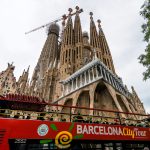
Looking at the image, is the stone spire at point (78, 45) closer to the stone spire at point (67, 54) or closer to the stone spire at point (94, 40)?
the stone spire at point (67, 54)

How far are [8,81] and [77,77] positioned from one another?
1500 cm

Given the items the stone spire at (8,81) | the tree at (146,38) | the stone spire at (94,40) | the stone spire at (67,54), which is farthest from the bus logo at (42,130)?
the stone spire at (94,40)

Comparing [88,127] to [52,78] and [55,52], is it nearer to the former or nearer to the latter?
[52,78]

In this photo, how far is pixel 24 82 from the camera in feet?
172

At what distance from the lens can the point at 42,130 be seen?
23.7 feet

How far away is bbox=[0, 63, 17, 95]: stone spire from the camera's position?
3572 cm

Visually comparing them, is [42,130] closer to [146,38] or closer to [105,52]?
[146,38]

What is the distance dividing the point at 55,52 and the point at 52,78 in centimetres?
2198

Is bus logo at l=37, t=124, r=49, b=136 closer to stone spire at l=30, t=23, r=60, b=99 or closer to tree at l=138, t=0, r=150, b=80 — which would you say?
tree at l=138, t=0, r=150, b=80

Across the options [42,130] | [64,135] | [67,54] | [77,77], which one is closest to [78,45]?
[67,54]

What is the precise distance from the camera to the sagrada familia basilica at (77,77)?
32.2 metres

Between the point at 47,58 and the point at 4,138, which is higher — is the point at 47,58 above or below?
above

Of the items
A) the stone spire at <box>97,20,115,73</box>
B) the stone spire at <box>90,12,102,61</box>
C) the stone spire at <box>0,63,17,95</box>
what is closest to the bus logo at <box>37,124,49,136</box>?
the stone spire at <box>0,63,17,95</box>

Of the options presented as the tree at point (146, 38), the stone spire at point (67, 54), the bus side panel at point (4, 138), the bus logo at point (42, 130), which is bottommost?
Result: the bus side panel at point (4, 138)
